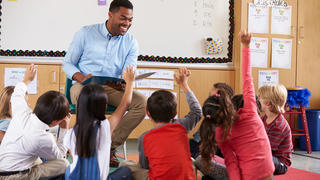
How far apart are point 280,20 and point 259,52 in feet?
1.67

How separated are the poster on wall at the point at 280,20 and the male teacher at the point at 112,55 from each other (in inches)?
91.7

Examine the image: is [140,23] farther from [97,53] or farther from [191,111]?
[191,111]

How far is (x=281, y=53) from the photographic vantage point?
424 cm

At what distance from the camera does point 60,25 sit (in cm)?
397

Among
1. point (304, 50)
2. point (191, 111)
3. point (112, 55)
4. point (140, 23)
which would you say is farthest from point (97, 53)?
point (304, 50)

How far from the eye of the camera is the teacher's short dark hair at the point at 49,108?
66.7 inches

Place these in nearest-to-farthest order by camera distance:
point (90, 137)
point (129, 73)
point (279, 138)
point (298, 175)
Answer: point (90, 137), point (129, 73), point (279, 138), point (298, 175)

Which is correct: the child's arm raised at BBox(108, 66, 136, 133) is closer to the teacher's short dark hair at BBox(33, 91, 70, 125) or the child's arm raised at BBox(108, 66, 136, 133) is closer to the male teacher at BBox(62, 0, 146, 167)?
the teacher's short dark hair at BBox(33, 91, 70, 125)

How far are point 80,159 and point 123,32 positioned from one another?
4.10 feet

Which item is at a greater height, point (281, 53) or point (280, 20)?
point (280, 20)

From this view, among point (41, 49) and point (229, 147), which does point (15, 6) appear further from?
point (229, 147)

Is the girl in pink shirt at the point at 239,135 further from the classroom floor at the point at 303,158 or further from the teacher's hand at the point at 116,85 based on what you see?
the classroom floor at the point at 303,158

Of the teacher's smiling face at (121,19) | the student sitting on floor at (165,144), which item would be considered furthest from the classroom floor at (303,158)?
the student sitting on floor at (165,144)

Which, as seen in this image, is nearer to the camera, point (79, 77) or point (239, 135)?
point (239, 135)
